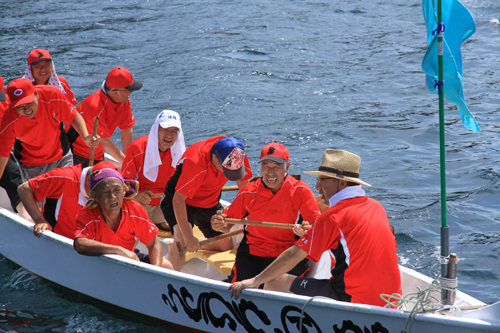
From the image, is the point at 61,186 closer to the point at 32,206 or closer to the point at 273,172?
the point at 32,206

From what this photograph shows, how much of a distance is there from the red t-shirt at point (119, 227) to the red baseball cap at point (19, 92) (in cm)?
163

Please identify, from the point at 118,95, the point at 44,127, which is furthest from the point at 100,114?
the point at 44,127

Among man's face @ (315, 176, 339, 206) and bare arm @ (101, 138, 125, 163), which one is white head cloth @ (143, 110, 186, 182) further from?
man's face @ (315, 176, 339, 206)

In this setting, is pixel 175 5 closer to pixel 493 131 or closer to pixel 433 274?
pixel 493 131

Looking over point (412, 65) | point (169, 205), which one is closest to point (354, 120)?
point (412, 65)

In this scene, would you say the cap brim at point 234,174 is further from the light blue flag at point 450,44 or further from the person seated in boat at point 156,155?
the light blue flag at point 450,44

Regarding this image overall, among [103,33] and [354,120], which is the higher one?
[103,33]

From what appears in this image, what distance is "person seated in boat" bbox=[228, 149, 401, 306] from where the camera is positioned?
3438 millimetres

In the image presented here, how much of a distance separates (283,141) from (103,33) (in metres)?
8.52

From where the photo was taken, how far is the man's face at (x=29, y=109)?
17.1 feet

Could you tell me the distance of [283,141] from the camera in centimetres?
979

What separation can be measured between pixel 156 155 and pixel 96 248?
1338 millimetres

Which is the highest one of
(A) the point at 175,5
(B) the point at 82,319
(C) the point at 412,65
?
(A) the point at 175,5

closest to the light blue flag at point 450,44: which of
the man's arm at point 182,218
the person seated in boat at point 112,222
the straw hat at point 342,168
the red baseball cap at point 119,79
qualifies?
the straw hat at point 342,168
